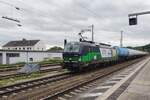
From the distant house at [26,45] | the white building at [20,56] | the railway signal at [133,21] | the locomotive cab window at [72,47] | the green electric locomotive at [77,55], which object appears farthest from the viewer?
the distant house at [26,45]

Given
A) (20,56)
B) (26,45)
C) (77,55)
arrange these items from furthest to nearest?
(26,45), (20,56), (77,55)

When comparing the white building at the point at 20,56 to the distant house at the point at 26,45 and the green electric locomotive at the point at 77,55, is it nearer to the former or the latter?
the green electric locomotive at the point at 77,55

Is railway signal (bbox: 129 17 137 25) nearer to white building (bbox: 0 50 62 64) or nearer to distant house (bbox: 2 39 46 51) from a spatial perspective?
white building (bbox: 0 50 62 64)

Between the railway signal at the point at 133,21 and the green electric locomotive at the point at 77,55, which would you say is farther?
the green electric locomotive at the point at 77,55

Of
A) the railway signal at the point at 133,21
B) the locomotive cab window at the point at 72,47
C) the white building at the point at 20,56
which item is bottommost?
the white building at the point at 20,56

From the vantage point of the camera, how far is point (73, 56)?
79.8 ft

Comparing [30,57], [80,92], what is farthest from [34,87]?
[30,57]

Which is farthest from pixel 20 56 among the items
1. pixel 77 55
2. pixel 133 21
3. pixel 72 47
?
pixel 133 21

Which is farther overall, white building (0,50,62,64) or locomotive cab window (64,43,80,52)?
white building (0,50,62,64)

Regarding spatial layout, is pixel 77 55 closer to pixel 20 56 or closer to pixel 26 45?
pixel 20 56

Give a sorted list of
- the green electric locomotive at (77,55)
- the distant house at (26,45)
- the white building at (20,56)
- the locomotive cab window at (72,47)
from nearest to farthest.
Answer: the green electric locomotive at (77,55)
the locomotive cab window at (72,47)
the white building at (20,56)
the distant house at (26,45)

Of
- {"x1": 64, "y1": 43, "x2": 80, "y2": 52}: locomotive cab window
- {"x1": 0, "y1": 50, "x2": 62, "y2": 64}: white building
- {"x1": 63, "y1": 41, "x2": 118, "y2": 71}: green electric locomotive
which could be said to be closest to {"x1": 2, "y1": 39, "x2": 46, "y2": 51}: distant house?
{"x1": 0, "y1": 50, "x2": 62, "y2": 64}: white building

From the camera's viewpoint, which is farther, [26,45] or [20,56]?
[26,45]

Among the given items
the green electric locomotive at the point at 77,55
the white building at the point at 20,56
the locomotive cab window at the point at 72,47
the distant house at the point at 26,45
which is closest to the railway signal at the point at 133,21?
the green electric locomotive at the point at 77,55
